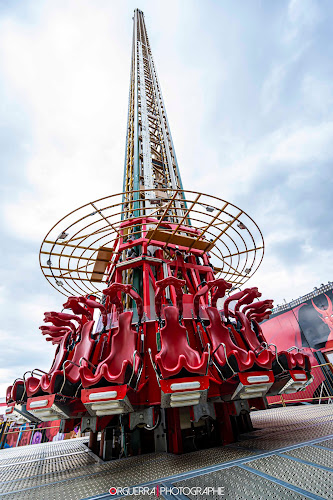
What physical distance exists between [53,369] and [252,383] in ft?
14.5

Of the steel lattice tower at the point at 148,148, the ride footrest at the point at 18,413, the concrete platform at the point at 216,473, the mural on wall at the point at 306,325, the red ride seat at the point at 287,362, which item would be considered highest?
the steel lattice tower at the point at 148,148

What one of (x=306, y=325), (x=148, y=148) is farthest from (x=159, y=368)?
(x=306, y=325)

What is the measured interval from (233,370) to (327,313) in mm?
19094

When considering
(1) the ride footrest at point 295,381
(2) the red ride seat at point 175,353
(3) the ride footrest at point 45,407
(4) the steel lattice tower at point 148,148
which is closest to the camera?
(2) the red ride seat at point 175,353

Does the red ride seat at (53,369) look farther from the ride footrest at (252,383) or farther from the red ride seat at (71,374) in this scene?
the ride footrest at (252,383)

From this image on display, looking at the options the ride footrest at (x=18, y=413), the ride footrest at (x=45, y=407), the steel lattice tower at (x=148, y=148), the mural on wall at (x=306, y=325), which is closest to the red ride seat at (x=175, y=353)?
the ride footrest at (x=45, y=407)

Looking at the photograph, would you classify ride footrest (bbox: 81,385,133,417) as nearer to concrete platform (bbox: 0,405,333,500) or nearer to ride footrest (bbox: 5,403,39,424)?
concrete platform (bbox: 0,405,333,500)

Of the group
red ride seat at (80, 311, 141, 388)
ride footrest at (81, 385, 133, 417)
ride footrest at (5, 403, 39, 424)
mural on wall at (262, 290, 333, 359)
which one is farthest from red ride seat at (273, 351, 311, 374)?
mural on wall at (262, 290, 333, 359)

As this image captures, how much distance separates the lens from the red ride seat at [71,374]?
4.39 metres

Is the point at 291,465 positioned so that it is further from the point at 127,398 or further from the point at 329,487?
the point at 127,398

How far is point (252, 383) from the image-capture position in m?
4.28

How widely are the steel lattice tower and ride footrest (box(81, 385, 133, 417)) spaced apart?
4.56m

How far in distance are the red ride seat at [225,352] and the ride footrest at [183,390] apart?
2.53ft

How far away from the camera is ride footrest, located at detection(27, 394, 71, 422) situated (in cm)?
420
